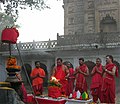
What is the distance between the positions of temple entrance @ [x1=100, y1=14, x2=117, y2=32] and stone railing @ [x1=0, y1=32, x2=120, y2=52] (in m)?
4.71

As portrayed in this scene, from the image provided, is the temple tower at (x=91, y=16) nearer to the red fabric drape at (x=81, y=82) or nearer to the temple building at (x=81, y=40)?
the temple building at (x=81, y=40)

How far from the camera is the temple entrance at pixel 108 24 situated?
21.5m

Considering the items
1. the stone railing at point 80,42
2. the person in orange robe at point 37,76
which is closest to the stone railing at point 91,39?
the stone railing at point 80,42

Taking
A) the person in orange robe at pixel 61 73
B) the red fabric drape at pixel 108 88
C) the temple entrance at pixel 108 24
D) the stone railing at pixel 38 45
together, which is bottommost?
the red fabric drape at pixel 108 88

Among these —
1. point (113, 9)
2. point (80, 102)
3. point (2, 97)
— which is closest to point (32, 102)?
point (80, 102)

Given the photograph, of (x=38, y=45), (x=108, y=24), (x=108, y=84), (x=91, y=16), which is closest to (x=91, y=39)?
(x=38, y=45)

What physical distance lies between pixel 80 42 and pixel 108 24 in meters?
5.58

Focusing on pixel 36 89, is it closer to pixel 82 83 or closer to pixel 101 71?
pixel 82 83

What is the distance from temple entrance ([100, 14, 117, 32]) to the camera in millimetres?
21547

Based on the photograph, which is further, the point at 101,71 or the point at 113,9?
the point at 113,9

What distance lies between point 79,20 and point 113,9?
3411 millimetres

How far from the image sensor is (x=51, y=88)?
28.6 ft

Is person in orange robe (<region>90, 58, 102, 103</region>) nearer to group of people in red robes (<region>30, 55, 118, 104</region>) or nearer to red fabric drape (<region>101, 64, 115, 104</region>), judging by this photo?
group of people in red robes (<region>30, 55, 118, 104</region>)

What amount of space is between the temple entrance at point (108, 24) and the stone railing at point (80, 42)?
15.4 feet
